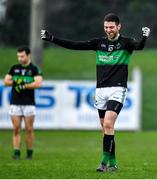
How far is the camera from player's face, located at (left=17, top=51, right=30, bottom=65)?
53.9 feet

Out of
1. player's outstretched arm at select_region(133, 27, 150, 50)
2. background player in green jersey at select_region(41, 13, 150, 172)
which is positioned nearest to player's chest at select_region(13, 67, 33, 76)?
background player in green jersey at select_region(41, 13, 150, 172)

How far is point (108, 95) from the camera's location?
42.8 ft

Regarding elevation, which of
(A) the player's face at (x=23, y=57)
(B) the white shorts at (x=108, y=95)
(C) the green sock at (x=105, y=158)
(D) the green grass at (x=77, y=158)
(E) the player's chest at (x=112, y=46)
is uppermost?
(E) the player's chest at (x=112, y=46)

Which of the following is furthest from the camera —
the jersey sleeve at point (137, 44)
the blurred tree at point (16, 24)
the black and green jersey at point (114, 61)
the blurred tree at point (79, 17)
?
the blurred tree at point (16, 24)

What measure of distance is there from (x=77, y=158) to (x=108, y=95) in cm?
409

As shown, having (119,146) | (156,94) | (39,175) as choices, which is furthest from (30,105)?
(156,94)

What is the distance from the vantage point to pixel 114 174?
12.5 metres

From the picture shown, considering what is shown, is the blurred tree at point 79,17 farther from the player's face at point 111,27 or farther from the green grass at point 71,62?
the player's face at point 111,27

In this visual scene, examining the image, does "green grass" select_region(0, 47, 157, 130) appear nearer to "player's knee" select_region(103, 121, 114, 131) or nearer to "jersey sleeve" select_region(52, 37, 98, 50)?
"jersey sleeve" select_region(52, 37, 98, 50)

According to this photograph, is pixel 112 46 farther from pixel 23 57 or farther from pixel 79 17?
pixel 79 17

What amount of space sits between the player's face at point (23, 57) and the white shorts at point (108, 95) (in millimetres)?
3609

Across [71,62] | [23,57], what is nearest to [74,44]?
[23,57]

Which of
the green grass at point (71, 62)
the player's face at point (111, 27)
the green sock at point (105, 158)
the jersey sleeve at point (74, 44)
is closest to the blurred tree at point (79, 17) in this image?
the green grass at point (71, 62)

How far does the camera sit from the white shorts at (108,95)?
12977 millimetres
